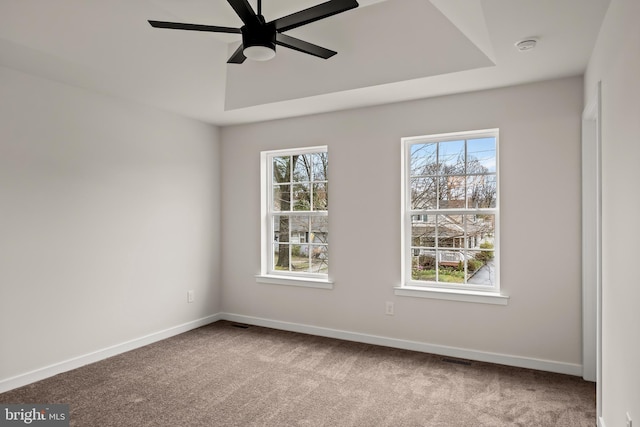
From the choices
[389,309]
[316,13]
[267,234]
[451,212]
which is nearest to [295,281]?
[267,234]

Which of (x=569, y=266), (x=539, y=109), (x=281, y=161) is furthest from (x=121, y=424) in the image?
(x=539, y=109)

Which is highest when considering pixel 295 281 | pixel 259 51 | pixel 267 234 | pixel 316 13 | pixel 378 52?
pixel 378 52

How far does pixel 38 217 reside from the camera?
10.5 feet

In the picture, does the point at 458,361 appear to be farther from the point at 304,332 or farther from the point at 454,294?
the point at 304,332

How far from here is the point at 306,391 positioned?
297cm

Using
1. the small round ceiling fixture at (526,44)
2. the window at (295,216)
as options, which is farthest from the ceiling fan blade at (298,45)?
the window at (295,216)

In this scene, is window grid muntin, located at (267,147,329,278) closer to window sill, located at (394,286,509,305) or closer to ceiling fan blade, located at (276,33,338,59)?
window sill, located at (394,286,509,305)

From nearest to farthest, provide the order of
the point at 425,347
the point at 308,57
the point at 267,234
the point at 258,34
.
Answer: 1. the point at 258,34
2. the point at 308,57
3. the point at 425,347
4. the point at 267,234

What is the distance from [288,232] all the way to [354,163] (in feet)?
3.90

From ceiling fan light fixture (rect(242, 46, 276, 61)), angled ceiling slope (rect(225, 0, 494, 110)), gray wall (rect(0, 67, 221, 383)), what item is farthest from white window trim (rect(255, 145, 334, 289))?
ceiling fan light fixture (rect(242, 46, 276, 61))

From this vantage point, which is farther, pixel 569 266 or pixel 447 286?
pixel 447 286

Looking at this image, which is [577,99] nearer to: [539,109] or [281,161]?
[539,109]

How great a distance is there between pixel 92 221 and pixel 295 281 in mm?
2080

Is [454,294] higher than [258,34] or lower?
lower
